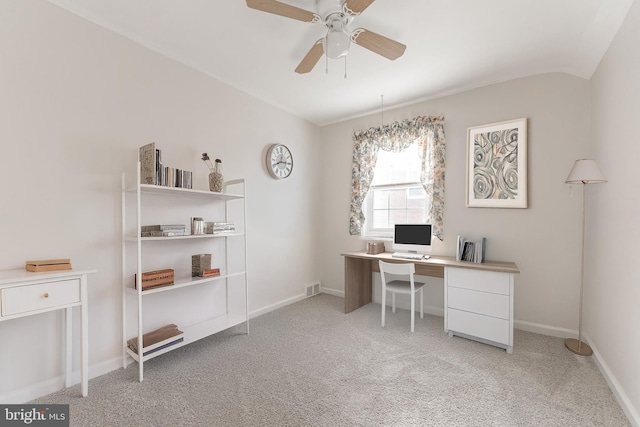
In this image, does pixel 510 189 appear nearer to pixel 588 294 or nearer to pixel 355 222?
pixel 588 294

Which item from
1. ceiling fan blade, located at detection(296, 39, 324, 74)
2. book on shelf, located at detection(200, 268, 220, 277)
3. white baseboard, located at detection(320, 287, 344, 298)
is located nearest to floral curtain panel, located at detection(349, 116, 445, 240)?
white baseboard, located at detection(320, 287, 344, 298)

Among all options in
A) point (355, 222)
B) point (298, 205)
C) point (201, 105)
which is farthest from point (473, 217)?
point (201, 105)

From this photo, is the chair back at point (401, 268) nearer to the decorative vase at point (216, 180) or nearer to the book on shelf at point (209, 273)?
the book on shelf at point (209, 273)

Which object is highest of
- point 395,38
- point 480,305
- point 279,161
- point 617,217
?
point 395,38

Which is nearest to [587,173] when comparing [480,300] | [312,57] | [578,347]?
[480,300]

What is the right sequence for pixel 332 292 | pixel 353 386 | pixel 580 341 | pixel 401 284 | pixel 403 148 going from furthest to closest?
pixel 332 292
pixel 403 148
pixel 401 284
pixel 580 341
pixel 353 386

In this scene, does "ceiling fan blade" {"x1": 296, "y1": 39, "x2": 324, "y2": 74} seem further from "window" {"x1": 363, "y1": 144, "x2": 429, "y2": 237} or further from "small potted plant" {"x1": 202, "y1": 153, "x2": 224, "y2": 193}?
"window" {"x1": 363, "y1": 144, "x2": 429, "y2": 237}

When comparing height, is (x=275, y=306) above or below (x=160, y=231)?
below

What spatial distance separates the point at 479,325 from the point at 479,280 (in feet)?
1.36

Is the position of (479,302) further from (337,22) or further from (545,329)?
(337,22)

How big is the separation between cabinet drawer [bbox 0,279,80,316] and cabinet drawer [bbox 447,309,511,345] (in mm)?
3025

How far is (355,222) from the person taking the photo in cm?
391

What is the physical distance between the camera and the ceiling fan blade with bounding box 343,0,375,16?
1545 mm

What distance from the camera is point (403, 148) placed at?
351 centimetres
